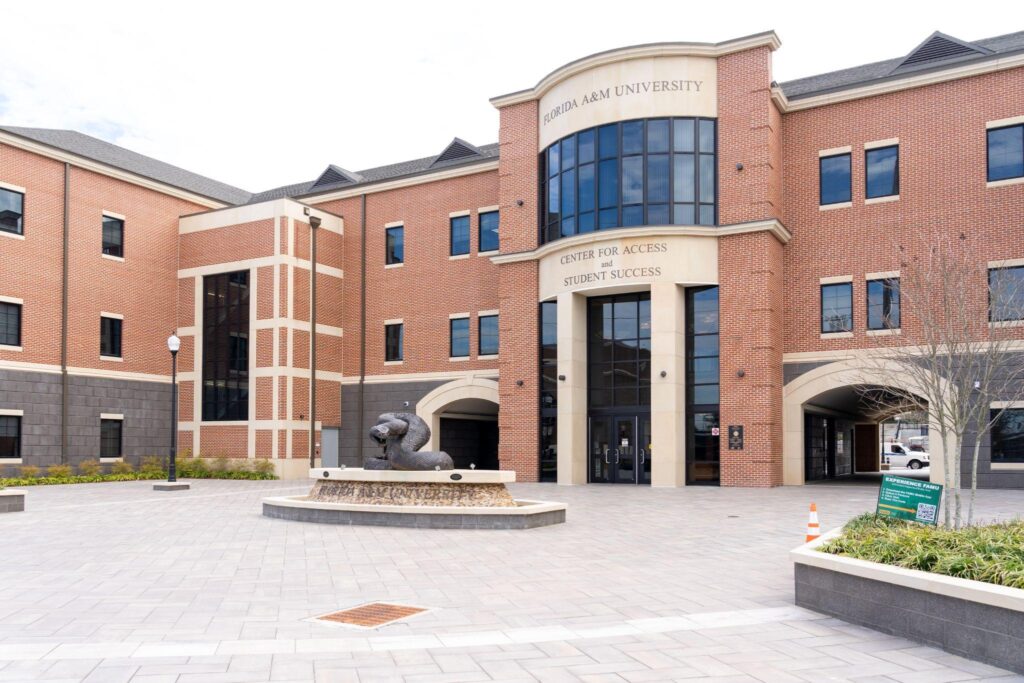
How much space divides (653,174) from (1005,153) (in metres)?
9.77

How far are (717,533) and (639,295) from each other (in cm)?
1407

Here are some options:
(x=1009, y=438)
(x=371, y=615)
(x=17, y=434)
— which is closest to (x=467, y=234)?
(x=17, y=434)

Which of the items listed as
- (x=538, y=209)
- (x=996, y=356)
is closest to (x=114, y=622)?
(x=996, y=356)

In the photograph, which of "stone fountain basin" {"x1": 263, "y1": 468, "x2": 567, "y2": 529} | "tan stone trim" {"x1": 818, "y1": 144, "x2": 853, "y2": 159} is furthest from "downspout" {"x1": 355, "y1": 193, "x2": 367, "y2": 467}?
"stone fountain basin" {"x1": 263, "y1": 468, "x2": 567, "y2": 529}

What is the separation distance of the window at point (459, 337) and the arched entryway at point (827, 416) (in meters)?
11.8

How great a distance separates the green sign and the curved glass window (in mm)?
16381

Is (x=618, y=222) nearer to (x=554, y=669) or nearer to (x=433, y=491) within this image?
(x=433, y=491)

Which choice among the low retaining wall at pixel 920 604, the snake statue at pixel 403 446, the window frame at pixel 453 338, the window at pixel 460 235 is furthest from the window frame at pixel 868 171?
the low retaining wall at pixel 920 604

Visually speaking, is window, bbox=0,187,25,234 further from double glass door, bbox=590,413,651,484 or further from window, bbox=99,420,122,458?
double glass door, bbox=590,413,651,484

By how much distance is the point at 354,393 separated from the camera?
3541 cm

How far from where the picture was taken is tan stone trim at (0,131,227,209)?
29.2m

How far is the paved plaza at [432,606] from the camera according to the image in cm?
657

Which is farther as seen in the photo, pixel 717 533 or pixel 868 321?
pixel 868 321

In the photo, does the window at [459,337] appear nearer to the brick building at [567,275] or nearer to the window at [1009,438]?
the brick building at [567,275]
